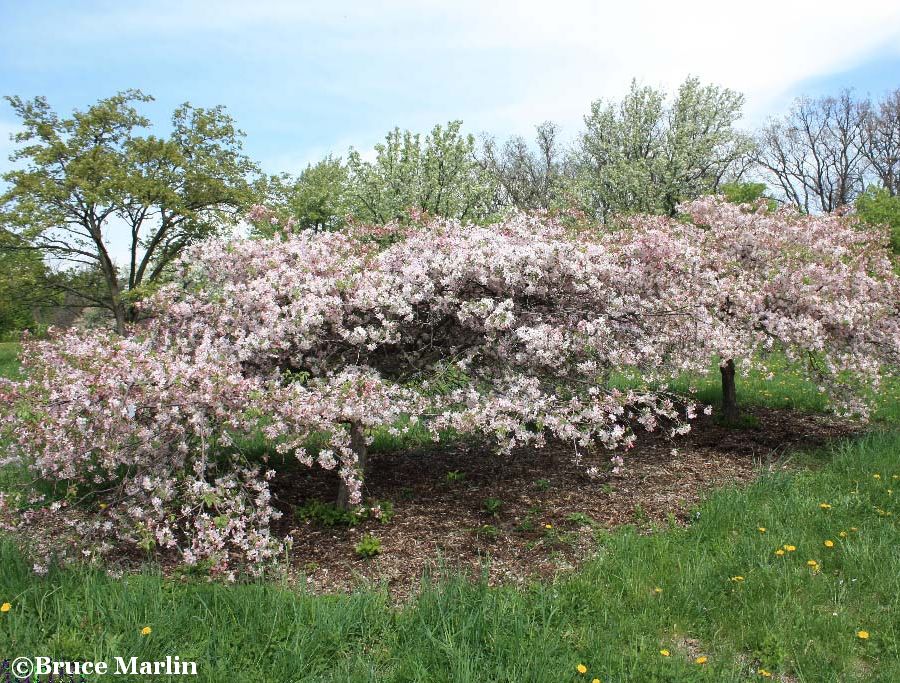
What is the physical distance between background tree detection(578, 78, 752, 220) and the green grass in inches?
869

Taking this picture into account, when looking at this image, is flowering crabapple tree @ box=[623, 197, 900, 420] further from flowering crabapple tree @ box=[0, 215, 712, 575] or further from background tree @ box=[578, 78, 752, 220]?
background tree @ box=[578, 78, 752, 220]

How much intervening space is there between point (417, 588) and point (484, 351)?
208cm

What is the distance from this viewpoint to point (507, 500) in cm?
559

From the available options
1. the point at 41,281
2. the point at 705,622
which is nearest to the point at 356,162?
the point at 41,281

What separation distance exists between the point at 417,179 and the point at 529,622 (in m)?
14.8

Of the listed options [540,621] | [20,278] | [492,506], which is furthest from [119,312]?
[540,621]

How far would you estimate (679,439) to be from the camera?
7691 mm

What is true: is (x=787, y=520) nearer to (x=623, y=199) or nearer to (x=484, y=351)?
(x=484, y=351)

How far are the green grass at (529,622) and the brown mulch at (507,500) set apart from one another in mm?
460

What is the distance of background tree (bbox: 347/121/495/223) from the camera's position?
16.7 m

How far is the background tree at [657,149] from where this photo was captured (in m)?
25.1

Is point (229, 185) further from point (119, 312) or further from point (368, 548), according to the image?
point (368, 548)

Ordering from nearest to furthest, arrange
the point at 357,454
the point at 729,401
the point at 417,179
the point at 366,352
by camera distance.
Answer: the point at 366,352 → the point at 357,454 → the point at 729,401 → the point at 417,179

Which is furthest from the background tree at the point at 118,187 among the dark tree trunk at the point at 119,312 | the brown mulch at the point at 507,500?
the brown mulch at the point at 507,500
